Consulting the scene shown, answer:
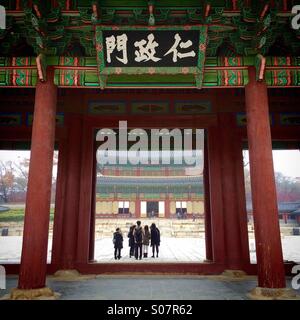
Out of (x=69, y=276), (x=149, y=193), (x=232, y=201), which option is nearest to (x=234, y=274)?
(x=232, y=201)

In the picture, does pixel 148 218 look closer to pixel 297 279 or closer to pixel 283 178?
pixel 283 178

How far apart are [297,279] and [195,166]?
85.3ft

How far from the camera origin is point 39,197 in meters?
5.75

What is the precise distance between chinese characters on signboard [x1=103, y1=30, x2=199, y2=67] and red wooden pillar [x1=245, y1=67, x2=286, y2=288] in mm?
1527

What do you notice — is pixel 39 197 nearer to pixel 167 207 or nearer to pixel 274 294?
pixel 274 294

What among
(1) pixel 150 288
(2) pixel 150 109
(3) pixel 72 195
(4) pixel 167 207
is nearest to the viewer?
(1) pixel 150 288

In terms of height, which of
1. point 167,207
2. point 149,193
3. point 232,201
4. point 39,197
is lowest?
Answer: point 39,197

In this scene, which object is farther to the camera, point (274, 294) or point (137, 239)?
point (137, 239)

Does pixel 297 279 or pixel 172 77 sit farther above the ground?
pixel 172 77

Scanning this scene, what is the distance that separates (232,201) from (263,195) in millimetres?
2819

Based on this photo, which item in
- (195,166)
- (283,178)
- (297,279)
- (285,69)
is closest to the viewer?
(285,69)

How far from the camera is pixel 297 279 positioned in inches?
288

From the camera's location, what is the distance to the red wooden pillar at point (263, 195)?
5.59 m

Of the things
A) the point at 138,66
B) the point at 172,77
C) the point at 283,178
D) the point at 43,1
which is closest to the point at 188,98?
the point at 172,77
